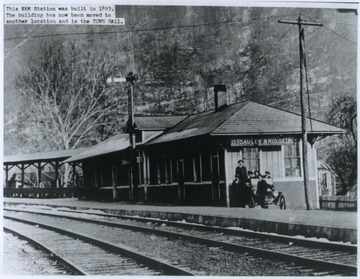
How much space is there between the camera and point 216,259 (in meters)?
6.36

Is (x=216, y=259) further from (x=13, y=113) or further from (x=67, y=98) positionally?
(x=67, y=98)

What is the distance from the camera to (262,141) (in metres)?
10.9

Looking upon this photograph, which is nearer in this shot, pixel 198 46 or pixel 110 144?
pixel 198 46

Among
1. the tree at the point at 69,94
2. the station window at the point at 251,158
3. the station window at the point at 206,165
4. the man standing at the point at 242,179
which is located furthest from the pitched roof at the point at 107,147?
the man standing at the point at 242,179

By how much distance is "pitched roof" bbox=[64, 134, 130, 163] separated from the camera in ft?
49.7

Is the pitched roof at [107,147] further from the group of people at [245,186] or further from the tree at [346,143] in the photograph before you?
the tree at [346,143]

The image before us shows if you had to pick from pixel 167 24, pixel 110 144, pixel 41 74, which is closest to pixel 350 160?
pixel 167 24

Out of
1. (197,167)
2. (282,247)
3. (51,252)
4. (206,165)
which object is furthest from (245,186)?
(51,252)

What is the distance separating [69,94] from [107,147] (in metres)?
2.95

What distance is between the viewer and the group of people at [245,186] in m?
10.2

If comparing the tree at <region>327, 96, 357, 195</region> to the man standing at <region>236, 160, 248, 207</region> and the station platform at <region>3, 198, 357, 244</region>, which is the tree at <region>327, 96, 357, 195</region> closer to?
the station platform at <region>3, 198, 357, 244</region>

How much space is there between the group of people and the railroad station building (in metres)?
0.16

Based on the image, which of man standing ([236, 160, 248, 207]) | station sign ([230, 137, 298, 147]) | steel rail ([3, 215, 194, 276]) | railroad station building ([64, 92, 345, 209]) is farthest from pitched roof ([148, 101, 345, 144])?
steel rail ([3, 215, 194, 276])

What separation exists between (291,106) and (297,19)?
7.04 feet
